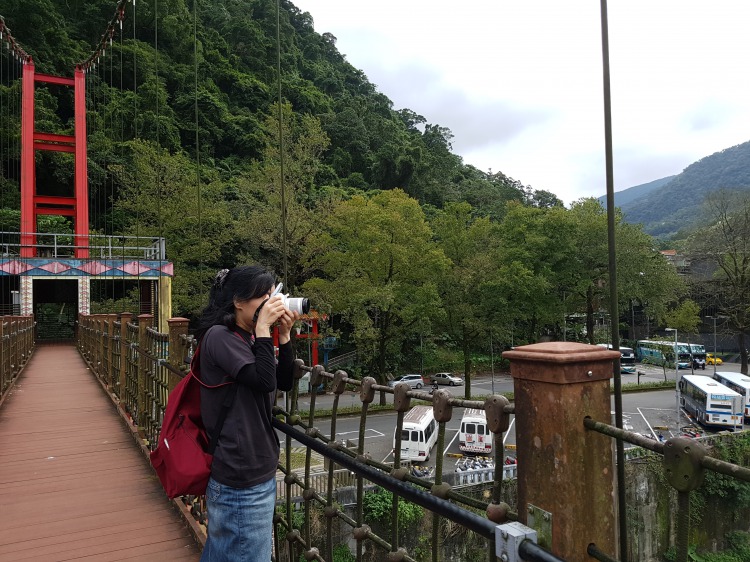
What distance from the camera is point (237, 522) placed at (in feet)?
5.25

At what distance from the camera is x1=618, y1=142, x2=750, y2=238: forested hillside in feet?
297

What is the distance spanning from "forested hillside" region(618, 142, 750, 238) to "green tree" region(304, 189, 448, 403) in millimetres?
83844

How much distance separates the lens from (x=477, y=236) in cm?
Result: 1994

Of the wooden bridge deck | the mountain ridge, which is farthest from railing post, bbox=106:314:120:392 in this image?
the mountain ridge

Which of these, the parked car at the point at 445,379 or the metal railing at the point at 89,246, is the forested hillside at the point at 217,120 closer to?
the metal railing at the point at 89,246

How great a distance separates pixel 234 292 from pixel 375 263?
14680 millimetres

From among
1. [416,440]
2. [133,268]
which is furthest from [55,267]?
[416,440]

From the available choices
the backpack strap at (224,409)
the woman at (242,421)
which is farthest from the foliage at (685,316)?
the backpack strap at (224,409)

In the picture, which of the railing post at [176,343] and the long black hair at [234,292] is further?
the railing post at [176,343]

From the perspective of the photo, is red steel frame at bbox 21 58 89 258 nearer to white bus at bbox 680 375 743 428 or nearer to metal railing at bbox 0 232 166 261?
metal railing at bbox 0 232 166 261

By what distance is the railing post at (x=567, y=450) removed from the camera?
3.09 ft

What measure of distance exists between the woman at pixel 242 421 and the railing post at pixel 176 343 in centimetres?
150

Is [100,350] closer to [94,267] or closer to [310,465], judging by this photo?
[310,465]

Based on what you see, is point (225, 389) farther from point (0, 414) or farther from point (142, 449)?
point (0, 414)
